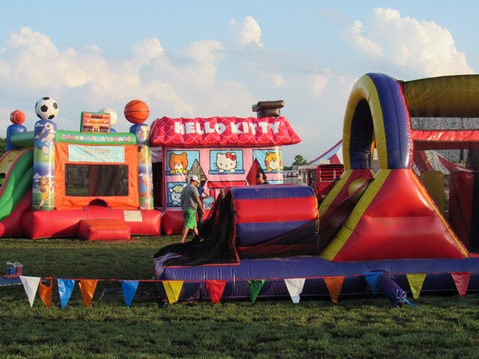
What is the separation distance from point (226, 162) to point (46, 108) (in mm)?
4304

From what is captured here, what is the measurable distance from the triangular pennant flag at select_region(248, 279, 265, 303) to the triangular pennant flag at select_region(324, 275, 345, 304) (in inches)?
26.9

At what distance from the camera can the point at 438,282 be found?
6438 millimetres

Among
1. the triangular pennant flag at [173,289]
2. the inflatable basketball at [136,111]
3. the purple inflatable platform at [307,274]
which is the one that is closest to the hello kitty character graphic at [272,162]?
the inflatable basketball at [136,111]

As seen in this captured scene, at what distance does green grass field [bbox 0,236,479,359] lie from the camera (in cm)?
438

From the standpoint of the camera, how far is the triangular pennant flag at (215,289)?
6.15m

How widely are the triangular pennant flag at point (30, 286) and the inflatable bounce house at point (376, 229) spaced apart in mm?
1230

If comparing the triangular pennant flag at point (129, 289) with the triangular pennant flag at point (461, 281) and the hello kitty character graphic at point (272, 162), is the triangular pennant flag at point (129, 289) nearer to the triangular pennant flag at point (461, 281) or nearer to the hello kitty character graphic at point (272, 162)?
the triangular pennant flag at point (461, 281)

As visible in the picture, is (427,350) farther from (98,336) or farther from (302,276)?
(98,336)

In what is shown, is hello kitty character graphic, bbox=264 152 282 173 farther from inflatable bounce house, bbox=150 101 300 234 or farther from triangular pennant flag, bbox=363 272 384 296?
triangular pennant flag, bbox=363 272 384 296

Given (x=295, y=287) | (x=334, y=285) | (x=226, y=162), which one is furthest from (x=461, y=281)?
(x=226, y=162)

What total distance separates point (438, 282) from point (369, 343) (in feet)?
7.14

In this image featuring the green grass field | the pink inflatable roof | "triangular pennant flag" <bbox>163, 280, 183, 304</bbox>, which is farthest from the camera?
the pink inflatable roof

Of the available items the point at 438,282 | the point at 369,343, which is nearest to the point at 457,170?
the point at 438,282

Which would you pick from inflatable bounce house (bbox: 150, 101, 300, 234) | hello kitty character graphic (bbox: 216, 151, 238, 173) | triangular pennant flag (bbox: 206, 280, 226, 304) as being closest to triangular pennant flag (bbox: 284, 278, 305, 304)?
triangular pennant flag (bbox: 206, 280, 226, 304)
